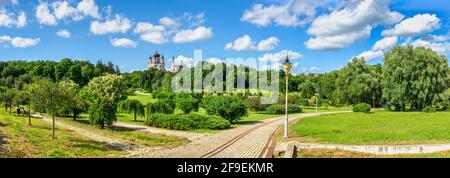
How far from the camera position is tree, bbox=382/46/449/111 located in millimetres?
50500

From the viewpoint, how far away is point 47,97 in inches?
818

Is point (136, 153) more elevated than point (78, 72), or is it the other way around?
point (78, 72)

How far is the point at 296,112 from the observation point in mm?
62500

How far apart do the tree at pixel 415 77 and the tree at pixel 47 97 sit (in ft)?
149

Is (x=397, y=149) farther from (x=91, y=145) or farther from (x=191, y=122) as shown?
(x=191, y=122)

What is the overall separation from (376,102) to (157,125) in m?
47.6

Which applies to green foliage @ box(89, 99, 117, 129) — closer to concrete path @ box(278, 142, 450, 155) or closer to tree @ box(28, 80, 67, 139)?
tree @ box(28, 80, 67, 139)

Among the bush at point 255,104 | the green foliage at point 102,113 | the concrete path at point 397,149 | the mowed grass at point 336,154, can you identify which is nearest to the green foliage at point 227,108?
the green foliage at point 102,113

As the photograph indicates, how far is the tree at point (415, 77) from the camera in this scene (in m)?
50.5

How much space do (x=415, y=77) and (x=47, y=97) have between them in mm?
47679

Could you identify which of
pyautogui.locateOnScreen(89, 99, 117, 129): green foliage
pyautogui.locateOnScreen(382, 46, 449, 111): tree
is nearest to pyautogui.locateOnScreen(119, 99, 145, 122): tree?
pyautogui.locateOnScreen(89, 99, 117, 129): green foliage
